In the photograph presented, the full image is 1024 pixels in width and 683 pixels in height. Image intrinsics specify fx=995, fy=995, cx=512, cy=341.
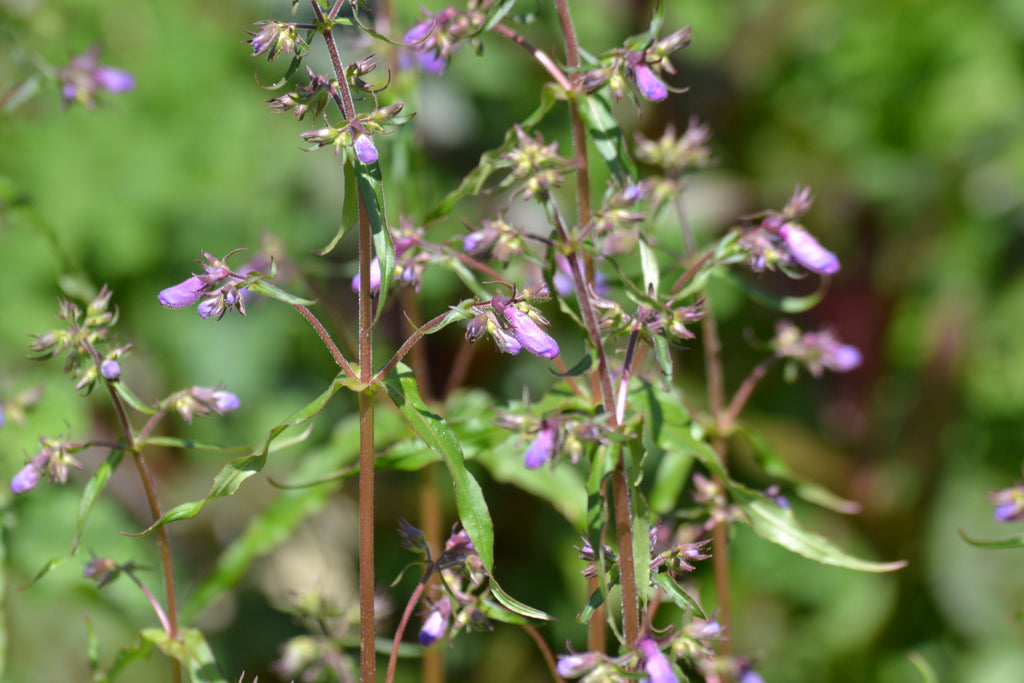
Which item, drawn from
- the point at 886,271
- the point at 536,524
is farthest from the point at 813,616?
the point at 886,271

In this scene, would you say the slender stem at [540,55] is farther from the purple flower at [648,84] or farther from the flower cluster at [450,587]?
the flower cluster at [450,587]

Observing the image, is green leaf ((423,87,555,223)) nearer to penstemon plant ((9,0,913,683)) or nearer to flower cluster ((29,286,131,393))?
penstemon plant ((9,0,913,683))

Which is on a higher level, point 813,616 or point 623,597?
point 623,597

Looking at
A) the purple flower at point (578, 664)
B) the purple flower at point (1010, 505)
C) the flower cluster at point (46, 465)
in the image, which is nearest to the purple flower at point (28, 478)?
the flower cluster at point (46, 465)

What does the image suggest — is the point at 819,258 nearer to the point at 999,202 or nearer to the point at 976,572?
the point at 976,572

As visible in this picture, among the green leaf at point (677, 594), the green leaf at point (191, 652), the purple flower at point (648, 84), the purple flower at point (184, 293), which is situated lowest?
the green leaf at point (191, 652)

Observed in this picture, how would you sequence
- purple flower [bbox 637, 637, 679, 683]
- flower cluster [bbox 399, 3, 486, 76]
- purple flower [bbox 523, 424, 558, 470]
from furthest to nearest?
flower cluster [bbox 399, 3, 486, 76] < purple flower [bbox 523, 424, 558, 470] < purple flower [bbox 637, 637, 679, 683]

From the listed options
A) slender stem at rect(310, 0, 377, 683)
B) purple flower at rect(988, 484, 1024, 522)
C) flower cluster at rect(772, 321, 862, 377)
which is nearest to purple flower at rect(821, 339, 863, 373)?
flower cluster at rect(772, 321, 862, 377)
